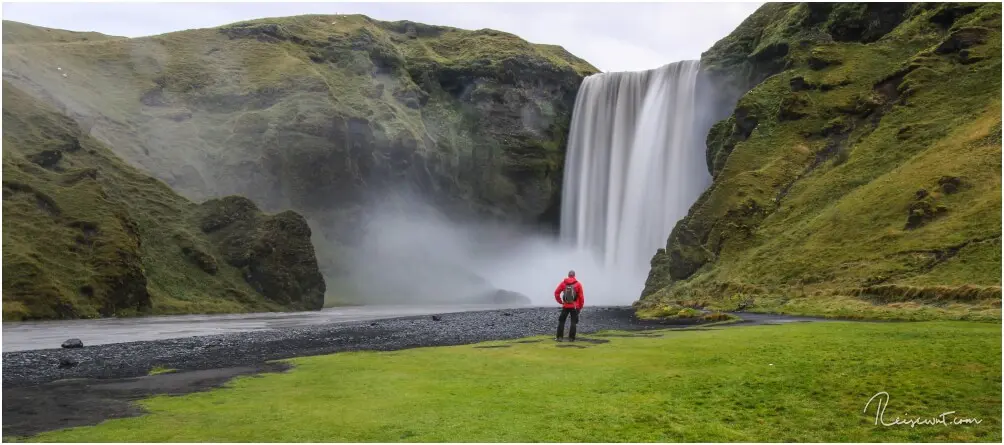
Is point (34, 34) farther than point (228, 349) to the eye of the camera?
Yes

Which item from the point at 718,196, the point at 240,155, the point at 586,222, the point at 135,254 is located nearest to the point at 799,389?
the point at 718,196

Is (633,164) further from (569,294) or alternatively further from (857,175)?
(569,294)

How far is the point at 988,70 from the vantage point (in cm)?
5966

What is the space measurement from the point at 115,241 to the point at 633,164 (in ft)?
202

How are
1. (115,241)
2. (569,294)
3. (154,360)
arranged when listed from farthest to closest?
(115,241), (569,294), (154,360)

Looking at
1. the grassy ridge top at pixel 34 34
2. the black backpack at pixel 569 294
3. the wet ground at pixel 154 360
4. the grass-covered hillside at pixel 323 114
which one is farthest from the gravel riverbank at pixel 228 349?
the grassy ridge top at pixel 34 34

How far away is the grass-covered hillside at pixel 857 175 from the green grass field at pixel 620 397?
13.9 metres

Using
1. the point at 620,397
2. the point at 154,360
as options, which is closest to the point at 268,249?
the point at 154,360

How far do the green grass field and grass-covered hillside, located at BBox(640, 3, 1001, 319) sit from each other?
A: 549 inches

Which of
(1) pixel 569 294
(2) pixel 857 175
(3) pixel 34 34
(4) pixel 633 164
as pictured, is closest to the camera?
(1) pixel 569 294

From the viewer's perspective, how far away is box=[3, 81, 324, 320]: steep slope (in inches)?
2367

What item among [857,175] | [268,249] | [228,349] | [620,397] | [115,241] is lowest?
[228,349]

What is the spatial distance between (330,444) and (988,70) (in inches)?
2553

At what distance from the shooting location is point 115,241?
217ft
